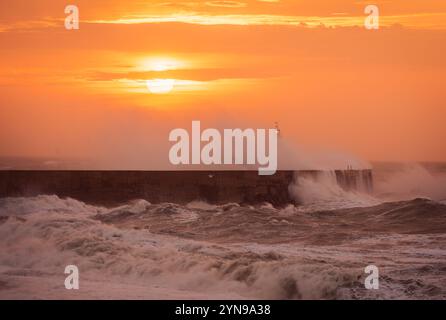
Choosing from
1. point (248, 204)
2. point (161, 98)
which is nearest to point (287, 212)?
point (248, 204)

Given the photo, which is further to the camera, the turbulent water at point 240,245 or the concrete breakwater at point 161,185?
the concrete breakwater at point 161,185

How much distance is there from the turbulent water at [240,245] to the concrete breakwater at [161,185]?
0.53 ft

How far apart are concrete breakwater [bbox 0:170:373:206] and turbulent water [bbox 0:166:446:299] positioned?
0.16 meters

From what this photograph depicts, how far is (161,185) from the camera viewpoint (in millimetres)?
18516

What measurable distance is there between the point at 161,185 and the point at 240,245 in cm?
259

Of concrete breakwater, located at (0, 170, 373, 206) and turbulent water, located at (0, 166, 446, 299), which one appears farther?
concrete breakwater, located at (0, 170, 373, 206)

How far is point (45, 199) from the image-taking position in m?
18.6

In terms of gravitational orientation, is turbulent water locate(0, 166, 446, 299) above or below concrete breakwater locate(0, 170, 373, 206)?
below

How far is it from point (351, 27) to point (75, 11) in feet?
12.7

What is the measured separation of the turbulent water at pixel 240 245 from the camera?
1452 cm

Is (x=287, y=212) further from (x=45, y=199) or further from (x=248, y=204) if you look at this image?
(x=45, y=199)

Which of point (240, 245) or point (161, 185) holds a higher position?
point (161, 185)

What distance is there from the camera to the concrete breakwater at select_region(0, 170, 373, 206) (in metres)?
18.0

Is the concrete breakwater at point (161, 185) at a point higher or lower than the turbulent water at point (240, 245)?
higher
